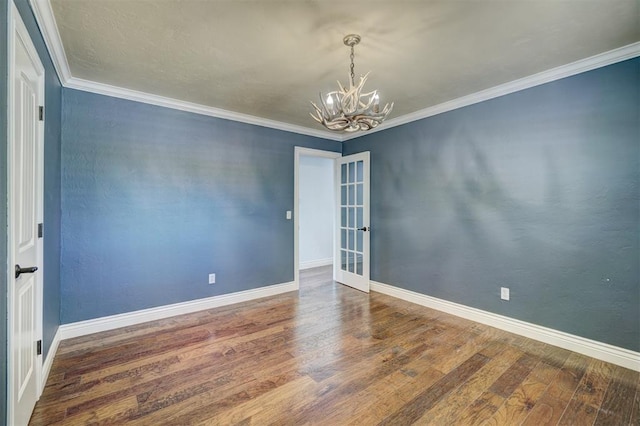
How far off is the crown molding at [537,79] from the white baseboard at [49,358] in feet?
14.6

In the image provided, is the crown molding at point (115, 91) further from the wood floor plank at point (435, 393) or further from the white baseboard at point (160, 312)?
the wood floor plank at point (435, 393)

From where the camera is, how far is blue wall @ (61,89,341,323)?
2811mm

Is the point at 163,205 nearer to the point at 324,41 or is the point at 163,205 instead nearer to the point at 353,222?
the point at 324,41

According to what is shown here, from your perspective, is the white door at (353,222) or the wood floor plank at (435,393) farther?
the white door at (353,222)

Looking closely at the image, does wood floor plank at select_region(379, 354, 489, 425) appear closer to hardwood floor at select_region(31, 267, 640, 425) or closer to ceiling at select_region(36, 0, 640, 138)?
hardwood floor at select_region(31, 267, 640, 425)

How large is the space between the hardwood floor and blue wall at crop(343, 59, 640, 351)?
0.45 metres

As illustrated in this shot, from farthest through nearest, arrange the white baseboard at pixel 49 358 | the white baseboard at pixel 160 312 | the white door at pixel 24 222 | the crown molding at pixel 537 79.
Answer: the white baseboard at pixel 160 312 < the crown molding at pixel 537 79 < the white baseboard at pixel 49 358 < the white door at pixel 24 222

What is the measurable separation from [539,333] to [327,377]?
2.17 m

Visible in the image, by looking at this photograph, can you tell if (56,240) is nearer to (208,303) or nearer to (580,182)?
(208,303)

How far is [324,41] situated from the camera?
210 cm

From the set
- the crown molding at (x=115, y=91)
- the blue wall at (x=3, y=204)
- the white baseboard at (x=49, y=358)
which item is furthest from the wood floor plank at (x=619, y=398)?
the crown molding at (x=115, y=91)

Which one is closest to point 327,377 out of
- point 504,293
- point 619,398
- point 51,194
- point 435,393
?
point 435,393

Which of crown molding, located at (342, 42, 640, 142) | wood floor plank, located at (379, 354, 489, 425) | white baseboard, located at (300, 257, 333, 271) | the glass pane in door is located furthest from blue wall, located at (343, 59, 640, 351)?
white baseboard, located at (300, 257, 333, 271)

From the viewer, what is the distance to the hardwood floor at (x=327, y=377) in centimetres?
175
